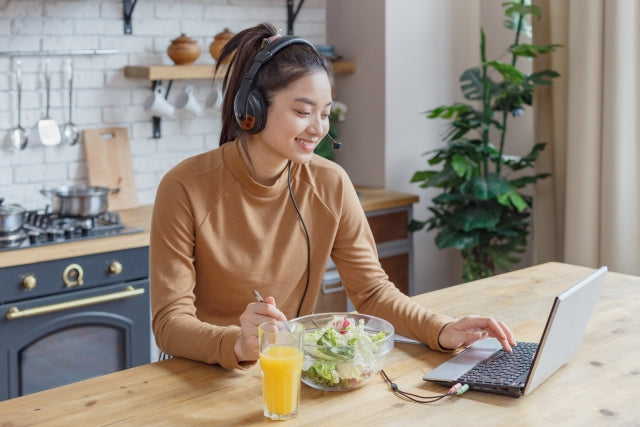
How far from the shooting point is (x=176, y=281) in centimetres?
188

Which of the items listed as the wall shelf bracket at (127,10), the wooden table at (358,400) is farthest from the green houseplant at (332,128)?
the wooden table at (358,400)

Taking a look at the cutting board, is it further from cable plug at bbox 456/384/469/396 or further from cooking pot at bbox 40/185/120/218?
cable plug at bbox 456/384/469/396

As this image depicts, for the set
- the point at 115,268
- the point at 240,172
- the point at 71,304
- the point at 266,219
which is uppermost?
the point at 240,172

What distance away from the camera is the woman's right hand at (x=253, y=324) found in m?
1.58

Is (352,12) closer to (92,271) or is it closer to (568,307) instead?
(92,271)

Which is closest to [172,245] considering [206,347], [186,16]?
[206,347]

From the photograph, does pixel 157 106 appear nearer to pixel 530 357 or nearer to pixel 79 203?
pixel 79 203

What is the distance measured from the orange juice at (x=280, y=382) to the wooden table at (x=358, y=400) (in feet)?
0.08

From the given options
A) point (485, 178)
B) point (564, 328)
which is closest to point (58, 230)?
point (485, 178)

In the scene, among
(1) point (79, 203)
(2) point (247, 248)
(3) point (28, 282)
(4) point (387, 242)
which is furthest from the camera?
(4) point (387, 242)

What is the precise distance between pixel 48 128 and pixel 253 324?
2.01m

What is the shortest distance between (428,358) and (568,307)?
13.6 inches

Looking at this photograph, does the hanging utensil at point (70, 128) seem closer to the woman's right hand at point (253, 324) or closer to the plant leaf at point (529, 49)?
the plant leaf at point (529, 49)

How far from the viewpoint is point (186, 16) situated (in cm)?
369
